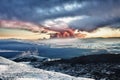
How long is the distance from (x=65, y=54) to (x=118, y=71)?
6.68 meters

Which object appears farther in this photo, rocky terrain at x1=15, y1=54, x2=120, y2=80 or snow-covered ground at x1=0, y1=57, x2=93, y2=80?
rocky terrain at x1=15, y1=54, x2=120, y2=80

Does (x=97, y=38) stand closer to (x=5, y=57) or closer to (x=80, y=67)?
(x=80, y=67)

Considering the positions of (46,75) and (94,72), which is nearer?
(46,75)

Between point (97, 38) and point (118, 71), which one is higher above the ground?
point (97, 38)

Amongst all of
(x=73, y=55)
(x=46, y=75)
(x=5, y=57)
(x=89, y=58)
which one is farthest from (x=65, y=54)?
(x=46, y=75)

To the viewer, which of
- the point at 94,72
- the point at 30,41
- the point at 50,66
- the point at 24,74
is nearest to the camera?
the point at 24,74

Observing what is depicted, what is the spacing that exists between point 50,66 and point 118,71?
26.4 ft

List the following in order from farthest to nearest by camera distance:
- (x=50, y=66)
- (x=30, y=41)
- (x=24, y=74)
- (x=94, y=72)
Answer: (x=50, y=66)
(x=94, y=72)
(x=30, y=41)
(x=24, y=74)

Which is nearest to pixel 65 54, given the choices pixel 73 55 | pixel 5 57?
pixel 73 55

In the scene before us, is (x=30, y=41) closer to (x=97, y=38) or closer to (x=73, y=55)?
(x=73, y=55)

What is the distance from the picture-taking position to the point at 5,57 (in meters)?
34.9

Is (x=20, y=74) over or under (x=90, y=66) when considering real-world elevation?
over

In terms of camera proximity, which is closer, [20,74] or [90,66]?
[20,74]

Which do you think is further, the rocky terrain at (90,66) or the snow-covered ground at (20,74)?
the rocky terrain at (90,66)
